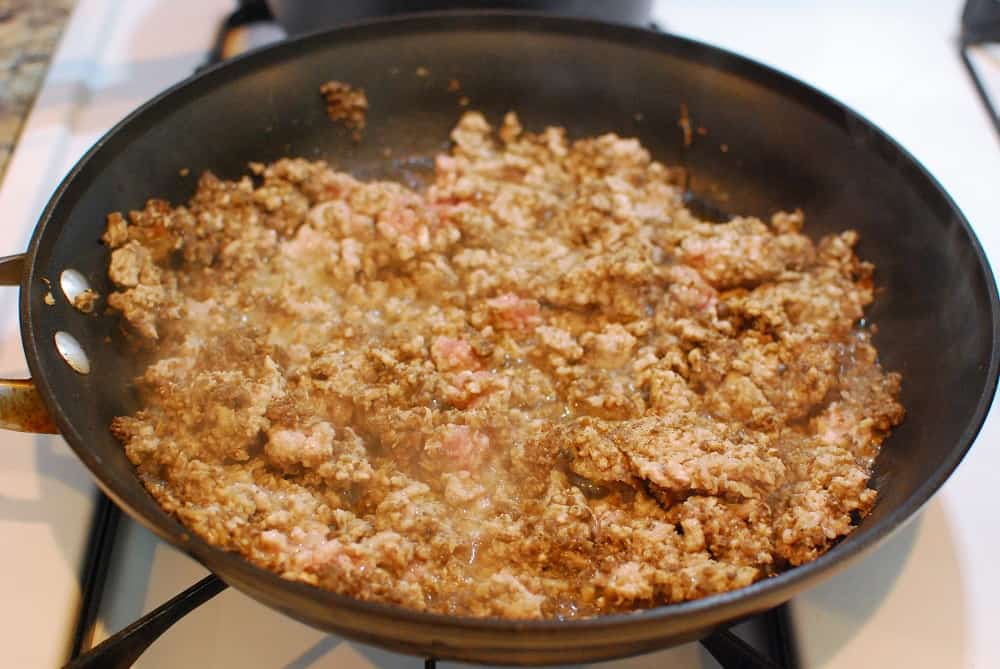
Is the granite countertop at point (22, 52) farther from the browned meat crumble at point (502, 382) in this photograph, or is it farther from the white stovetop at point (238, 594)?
the browned meat crumble at point (502, 382)

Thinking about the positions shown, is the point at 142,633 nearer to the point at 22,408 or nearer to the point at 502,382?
the point at 22,408

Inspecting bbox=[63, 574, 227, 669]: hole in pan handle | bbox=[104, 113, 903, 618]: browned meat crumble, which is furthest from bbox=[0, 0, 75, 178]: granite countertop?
bbox=[63, 574, 227, 669]: hole in pan handle

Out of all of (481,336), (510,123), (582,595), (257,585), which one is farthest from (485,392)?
(510,123)

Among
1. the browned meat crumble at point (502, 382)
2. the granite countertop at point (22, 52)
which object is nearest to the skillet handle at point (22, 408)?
the browned meat crumble at point (502, 382)

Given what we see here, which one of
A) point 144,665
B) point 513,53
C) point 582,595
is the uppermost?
point 513,53

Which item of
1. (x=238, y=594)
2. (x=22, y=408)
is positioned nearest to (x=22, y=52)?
(x=22, y=408)

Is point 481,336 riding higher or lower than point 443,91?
lower

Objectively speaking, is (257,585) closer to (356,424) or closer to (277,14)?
(356,424)
